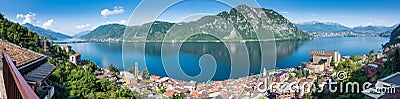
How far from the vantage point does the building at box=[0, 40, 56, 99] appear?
403mm

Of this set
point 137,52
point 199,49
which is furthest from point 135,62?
point 199,49

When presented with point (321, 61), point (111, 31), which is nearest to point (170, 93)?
point (321, 61)

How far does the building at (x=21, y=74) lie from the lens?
1.32ft

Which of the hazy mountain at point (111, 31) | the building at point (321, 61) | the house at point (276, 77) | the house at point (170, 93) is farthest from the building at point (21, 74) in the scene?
the building at point (321, 61)

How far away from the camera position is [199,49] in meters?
11.2

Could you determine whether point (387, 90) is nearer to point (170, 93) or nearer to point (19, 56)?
point (19, 56)

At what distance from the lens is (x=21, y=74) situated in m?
0.99

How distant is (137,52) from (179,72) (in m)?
0.40

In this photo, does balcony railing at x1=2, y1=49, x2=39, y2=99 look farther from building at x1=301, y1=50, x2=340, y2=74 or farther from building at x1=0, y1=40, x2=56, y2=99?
building at x1=301, y1=50, x2=340, y2=74

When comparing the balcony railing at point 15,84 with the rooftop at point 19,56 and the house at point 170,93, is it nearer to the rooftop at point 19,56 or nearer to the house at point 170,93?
the rooftop at point 19,56

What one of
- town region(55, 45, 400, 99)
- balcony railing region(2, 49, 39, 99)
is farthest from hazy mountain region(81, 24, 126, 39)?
balcony railing region(2, 49, 39, 99)

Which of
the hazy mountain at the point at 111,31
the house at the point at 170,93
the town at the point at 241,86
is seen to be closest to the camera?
the town at the point at 241,86

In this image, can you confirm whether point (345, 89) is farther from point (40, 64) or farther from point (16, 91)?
point (16, 91)

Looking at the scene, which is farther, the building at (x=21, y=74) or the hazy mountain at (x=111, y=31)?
the hazy mountain at (x=111, y=31)
